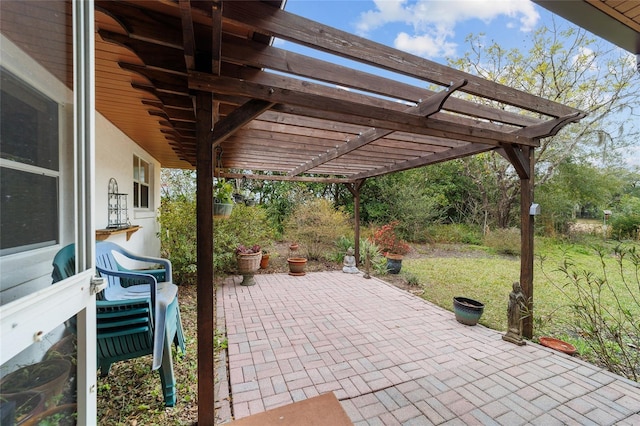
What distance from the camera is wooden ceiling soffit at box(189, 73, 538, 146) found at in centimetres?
172

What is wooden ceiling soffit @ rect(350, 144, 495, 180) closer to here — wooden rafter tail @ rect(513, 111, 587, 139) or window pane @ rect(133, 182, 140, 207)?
wooden rafter tail @ rect(513, 111, 587, 139)

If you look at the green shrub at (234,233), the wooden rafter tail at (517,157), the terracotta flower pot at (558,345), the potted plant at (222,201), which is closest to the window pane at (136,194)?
the green shrub at (234,233)

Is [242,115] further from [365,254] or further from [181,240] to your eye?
[365,254]

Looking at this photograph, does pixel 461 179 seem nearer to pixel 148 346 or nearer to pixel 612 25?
Result: pixel 612 25

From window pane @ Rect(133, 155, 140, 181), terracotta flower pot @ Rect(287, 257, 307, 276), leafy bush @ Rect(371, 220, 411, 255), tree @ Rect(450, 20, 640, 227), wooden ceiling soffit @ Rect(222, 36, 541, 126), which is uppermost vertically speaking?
tree @ Rect(450, 20, 640, 227)

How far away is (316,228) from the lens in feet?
23.0

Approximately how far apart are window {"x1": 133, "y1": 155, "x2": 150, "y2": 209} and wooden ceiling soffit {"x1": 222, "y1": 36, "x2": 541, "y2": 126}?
397 cm

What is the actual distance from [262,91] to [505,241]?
9.99m

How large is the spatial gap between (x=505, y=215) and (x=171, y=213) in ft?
39.1

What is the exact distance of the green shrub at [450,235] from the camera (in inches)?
389

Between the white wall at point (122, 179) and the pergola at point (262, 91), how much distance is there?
32 centimetres

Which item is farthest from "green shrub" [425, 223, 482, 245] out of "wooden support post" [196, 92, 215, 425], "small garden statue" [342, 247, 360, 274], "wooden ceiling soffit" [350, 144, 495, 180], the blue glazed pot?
"wooden support post" [196, 92, 215, 425]

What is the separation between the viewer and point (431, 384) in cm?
222

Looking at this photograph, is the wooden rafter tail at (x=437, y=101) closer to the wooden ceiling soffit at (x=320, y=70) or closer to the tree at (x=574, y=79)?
the wooden ceiling soffit at (x=320, y=70)
